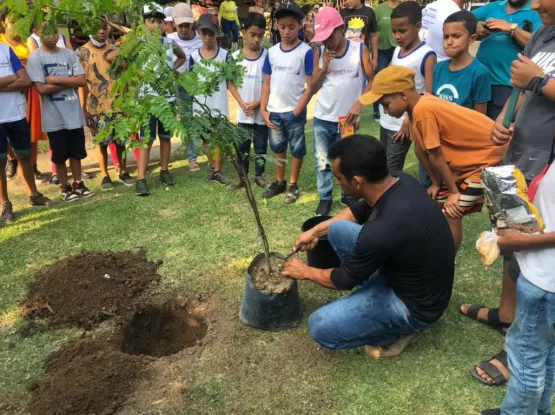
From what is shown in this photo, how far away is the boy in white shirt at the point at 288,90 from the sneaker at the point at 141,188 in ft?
5.40

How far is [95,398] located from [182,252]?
1.75 meters

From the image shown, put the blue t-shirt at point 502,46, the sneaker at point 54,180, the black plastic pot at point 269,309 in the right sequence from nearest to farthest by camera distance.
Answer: the black plastic pot at point 269,309 → the blue t-shirt at point 502,46 → the sneaker at point 54,180

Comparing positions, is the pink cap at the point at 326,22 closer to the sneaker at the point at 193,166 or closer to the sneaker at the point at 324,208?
the sneaker at the point at 324,208

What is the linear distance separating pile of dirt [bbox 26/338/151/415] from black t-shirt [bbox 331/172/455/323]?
139 cm

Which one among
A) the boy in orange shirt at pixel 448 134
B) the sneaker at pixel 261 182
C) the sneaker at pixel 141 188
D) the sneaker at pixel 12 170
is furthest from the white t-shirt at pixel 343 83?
the sneaker at pixel 12 170

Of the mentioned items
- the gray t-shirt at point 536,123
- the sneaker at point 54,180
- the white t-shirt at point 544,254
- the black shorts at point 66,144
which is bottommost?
the sneaker at point 54,180

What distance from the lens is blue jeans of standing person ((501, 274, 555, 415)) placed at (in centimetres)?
191

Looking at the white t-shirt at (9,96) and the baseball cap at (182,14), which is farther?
the baseball cap at (182,14)

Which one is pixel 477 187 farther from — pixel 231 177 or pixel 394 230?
pixel 231 177

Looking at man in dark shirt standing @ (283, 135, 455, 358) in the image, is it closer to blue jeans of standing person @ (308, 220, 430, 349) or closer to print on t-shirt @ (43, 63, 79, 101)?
blue jeans of standing person @ (308, 220, 430, 349)

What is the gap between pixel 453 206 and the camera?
3.28 meters

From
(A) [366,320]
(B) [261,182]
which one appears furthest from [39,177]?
(A) [366,320]

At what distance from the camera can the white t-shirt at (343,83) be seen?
4586 mm

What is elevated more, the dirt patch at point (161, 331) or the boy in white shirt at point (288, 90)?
the boy in white shirt at point (288, 90)
